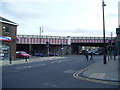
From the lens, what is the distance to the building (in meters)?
29.6

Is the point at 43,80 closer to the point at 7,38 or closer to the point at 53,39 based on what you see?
the point at 7,38

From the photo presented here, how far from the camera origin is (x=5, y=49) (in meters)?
30.6

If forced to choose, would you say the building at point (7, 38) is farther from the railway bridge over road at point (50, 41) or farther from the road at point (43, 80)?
the railway bridge over road at point (50, 41)

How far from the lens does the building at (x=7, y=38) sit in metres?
29.6

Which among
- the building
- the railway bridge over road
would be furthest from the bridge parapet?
the building

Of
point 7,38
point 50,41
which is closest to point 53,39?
point 50,41

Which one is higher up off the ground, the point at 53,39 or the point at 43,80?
the point at 53,39

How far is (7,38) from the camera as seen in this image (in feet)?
99.8

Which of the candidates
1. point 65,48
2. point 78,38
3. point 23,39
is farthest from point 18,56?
point 65,48

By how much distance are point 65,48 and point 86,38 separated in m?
11.7

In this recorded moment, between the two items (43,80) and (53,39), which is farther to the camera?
(53,39)

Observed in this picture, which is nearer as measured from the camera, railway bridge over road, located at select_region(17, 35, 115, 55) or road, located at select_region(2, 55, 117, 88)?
road, located at select_region(2, 55, 117, 88)

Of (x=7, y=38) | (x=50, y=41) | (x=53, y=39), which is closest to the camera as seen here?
(x=7, y=38)

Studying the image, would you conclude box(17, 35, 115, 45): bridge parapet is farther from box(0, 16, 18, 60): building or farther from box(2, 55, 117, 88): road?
box(2, 55, 117, 88): road
